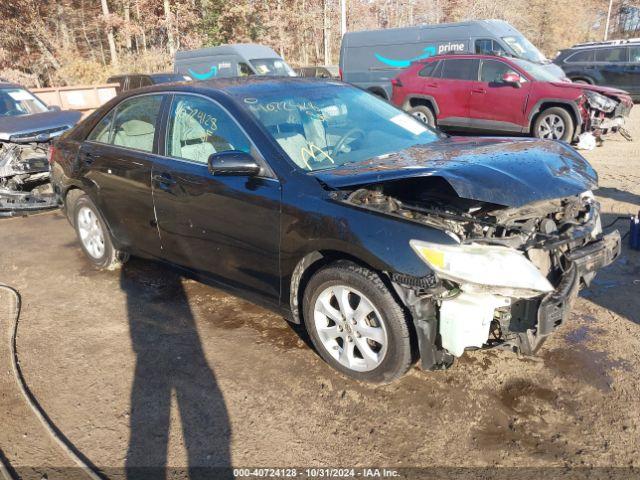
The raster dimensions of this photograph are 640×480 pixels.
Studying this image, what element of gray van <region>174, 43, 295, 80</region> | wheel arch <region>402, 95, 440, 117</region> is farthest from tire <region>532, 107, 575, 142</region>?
gray van <region>174, 43, 295, 80</region>

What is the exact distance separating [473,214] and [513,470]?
4.38ft

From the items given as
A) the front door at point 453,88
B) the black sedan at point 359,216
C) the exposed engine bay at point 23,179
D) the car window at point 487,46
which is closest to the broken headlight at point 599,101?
the front door at point 453,88

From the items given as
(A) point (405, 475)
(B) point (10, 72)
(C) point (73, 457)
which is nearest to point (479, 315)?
(A) point (405, 475)

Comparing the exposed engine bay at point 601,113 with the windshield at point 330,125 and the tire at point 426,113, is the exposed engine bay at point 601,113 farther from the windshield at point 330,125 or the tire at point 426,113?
the windshield at point 330,125

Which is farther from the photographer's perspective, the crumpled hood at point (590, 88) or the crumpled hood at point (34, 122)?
the crumpled hood at point (590, 88)

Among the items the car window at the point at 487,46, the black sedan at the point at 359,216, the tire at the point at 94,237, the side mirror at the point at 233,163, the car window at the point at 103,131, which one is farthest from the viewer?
the car window at the point at 487,46

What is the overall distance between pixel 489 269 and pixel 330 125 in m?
1.69

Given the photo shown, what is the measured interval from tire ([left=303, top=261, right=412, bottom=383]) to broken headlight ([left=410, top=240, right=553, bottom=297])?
0.37 m

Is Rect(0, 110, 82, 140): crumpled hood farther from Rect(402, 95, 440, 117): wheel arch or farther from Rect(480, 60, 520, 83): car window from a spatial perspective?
Rect(480, 60, 520, 83): car window

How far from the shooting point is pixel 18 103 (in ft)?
28.1

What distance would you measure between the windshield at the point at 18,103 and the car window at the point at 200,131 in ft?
18.7

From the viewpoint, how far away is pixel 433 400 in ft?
9.81

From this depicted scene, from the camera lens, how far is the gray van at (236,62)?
1762cm

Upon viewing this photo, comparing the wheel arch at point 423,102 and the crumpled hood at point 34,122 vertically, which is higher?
the crumpled hood at point 34,122
